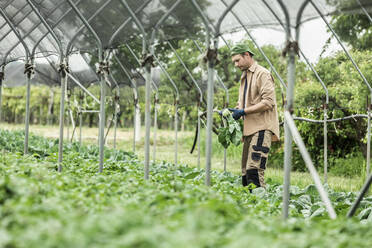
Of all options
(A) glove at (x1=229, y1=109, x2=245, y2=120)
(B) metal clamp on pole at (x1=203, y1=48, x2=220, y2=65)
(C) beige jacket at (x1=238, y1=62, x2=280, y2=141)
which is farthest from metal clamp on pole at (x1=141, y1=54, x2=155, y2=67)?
(C) beige jacket at (x1=238, y1=62, x2=280, y2=141)

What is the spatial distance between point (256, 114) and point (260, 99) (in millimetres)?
177

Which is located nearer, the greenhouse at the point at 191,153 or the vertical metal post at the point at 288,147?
the greenhouse at the point at 191,153

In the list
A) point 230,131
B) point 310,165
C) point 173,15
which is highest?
point 173,15

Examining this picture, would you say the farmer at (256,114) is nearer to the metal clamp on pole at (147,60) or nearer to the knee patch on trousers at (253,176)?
the knee patch on trousers at (253,176)

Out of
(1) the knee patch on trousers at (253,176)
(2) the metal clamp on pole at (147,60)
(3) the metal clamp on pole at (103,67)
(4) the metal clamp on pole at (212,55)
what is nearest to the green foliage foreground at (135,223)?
(4) the metal clamp on pole at (212,55)

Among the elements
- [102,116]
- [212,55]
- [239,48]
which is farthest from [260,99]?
[102,116]

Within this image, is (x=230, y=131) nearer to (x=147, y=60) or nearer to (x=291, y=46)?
(x=147, y=60)

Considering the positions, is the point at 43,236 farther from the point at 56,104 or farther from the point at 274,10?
the point at 56,104

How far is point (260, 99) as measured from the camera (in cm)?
434

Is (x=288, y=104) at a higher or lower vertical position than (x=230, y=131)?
higher

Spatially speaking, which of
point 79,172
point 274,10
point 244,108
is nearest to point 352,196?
point 244,108

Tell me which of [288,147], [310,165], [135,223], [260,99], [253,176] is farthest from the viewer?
[260,99]

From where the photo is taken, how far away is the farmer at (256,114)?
420 cm

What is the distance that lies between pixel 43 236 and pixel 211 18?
11.8 ft
